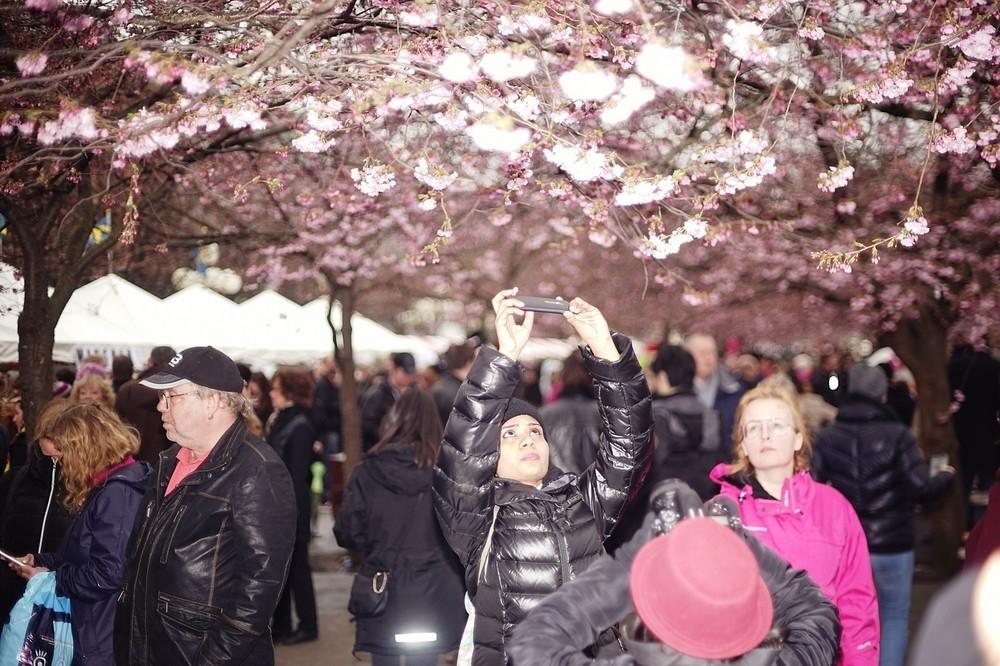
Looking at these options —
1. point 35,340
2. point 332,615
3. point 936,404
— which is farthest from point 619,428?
point 936,404

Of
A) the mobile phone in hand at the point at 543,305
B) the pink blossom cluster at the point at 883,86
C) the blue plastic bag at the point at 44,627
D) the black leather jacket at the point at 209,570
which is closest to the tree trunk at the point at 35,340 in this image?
the blue plastic bag at the point at 44,627

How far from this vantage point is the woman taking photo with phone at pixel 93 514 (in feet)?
14.5

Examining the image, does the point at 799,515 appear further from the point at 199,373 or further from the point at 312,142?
the point at 312,142

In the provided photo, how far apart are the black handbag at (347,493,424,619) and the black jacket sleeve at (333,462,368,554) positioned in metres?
0.19

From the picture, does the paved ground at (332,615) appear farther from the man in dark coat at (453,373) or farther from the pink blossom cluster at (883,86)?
the pink blossom cluster at (883,86)

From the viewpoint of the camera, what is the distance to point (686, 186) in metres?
6.51

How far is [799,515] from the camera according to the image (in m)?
4.18

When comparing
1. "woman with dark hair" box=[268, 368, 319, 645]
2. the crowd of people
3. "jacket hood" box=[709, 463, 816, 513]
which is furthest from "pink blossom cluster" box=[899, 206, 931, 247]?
"woman with dark hair" box=[268, 368, 319, 645]

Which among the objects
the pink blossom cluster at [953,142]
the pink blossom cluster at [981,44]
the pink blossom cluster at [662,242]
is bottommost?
the pink blossom cluster at [662,242]

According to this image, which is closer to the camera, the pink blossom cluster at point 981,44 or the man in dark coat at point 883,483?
the pink blossom cluster at point 981,44

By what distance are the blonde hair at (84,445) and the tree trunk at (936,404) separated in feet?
27.1

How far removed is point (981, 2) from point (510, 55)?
267 centimetres

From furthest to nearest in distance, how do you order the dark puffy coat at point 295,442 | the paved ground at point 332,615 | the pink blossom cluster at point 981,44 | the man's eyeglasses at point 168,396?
the dark puffy coat at point 295,442 < the paved ground at point 332,615 < the pink blossom cluster at point 981,44 < the man's eyeglasses at point 168,396

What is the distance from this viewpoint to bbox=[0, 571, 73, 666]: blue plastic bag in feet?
15.0
